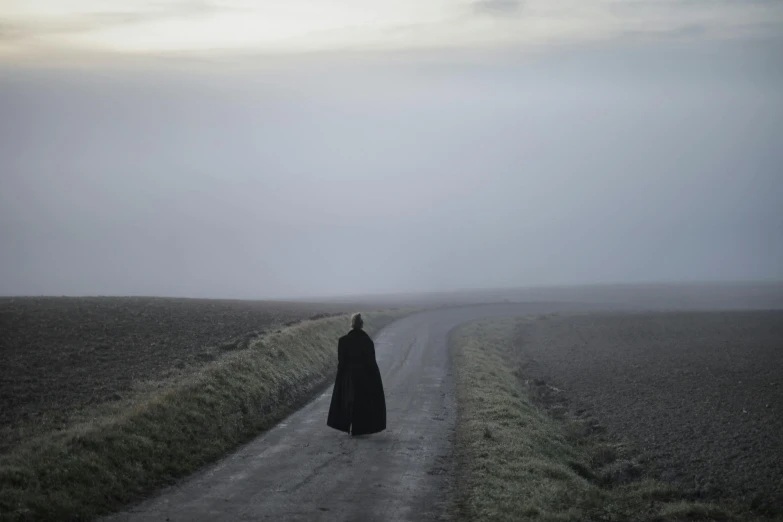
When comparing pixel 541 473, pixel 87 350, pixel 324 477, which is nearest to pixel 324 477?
pixel 324 477

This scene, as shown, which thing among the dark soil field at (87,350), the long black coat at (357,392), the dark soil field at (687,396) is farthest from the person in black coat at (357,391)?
the dark soil field at (687,396)

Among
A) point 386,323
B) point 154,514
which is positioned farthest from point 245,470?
point 386,323

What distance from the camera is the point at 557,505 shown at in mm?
12320

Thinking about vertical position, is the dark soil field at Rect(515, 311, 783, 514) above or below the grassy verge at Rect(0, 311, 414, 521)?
below

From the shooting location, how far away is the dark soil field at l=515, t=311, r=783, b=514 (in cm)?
1570

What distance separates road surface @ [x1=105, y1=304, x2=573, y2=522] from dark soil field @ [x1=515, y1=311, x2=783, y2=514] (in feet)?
18.3

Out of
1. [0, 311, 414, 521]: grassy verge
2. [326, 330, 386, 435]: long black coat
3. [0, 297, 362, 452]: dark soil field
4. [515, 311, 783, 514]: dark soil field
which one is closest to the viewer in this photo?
[0, 311, 414, 521]: grassy verge

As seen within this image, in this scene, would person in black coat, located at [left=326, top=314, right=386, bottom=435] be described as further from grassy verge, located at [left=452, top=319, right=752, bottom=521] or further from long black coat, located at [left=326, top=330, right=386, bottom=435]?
grassy verge, located at [left=452, top=319, right=752, bottom=521]

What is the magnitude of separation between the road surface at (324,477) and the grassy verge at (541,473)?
0.67 meters

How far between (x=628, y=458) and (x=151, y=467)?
11.7 m

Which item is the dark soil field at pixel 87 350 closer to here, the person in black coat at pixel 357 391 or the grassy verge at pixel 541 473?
the person in black coat at pixel 357 391

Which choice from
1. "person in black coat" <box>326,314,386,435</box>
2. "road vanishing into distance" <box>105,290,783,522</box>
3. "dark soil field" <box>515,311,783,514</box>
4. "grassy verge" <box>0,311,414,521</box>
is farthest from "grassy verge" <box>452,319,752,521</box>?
"grassy verge" <box>0,311,414,521</box>

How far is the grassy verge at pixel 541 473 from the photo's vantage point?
12.2 m

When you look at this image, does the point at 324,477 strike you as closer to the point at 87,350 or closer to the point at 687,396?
the point at 87,350
